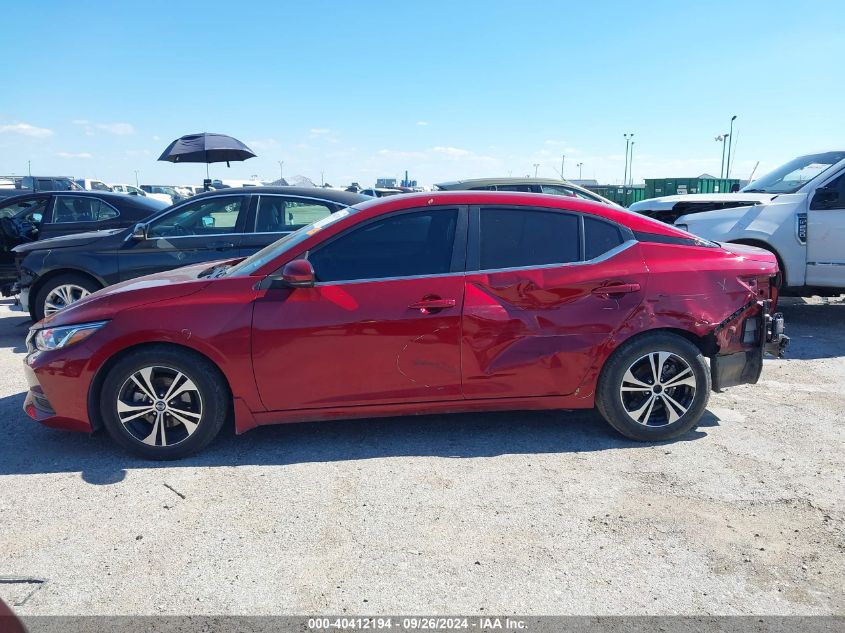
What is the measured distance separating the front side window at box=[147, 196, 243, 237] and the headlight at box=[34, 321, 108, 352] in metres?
3.27

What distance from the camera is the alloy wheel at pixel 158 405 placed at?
3941mm

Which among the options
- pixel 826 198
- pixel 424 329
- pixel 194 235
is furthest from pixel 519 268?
pixel 826 198

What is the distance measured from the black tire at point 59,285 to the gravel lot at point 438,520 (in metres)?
2.88

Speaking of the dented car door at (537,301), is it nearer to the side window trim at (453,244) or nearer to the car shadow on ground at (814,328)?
the side window trim at (453,244)

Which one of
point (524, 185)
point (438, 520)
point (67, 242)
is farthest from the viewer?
point (524, 185)

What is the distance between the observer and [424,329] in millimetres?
3977

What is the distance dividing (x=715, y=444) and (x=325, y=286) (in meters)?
2.74

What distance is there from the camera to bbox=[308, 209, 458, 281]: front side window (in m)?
4.09

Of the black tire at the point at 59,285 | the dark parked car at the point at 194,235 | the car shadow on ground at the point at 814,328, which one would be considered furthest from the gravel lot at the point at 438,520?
the black tire at the point at 59,285

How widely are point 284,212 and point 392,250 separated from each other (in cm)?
339

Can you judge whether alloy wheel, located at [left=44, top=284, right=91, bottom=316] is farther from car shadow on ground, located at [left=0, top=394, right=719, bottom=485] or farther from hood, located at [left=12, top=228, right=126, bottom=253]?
car shadow on ground, located at [left=0, top=394, right=719, bottom=485]

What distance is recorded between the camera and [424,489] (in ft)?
11.9

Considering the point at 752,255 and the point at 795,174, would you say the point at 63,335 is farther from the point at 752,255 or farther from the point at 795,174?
the point at 795,174

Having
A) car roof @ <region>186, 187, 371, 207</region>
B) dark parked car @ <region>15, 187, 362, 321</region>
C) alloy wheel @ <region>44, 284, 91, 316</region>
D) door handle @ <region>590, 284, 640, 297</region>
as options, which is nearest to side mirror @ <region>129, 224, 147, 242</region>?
dark parked car @ <region>15, 187, 362, 321</region>
